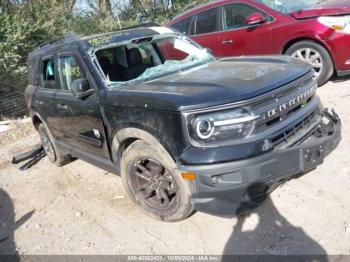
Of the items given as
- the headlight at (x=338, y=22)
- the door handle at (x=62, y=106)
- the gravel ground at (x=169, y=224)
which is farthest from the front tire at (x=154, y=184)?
the headlight at (x=338, y=22)

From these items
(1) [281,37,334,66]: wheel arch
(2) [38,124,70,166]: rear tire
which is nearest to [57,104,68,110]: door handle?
(2) [38,124,70,166]: rear tire

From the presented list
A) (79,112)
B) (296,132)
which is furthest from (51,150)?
(296,132)

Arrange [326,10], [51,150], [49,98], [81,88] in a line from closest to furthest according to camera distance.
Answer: [81,88]
[49,98]
[51,150]
[326,10]

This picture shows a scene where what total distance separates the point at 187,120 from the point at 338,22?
13.8 ft

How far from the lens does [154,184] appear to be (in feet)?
11.7

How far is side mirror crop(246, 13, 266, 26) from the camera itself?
6492mm

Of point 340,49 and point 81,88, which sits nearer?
point 81,88

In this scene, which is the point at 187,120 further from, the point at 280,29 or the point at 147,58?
the point at 280,29

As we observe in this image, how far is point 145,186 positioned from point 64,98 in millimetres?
1540

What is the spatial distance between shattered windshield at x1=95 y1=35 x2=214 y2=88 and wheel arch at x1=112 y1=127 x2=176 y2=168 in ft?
1.77

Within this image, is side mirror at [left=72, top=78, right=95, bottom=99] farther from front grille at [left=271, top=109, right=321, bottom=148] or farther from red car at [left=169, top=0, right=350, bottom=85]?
red car at [left=169, top=0, right=350, bottom=85]

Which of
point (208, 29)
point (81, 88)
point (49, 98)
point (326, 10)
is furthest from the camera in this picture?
point (208, 29)

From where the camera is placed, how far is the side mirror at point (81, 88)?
3807 millimetres

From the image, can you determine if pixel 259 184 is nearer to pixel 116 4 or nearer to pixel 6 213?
pixel 6 213
